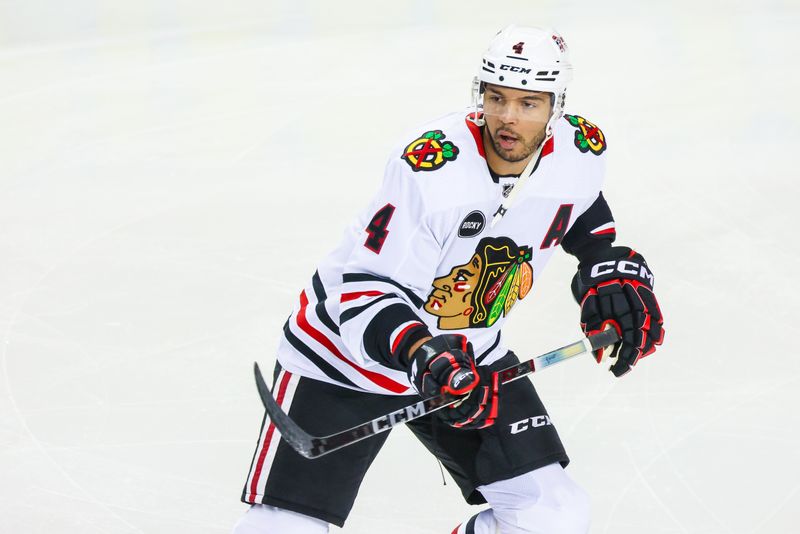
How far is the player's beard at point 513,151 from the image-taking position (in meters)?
2.18

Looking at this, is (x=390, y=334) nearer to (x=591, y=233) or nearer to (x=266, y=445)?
(x=266, y=445)

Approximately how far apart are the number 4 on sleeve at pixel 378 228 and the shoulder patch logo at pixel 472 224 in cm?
15

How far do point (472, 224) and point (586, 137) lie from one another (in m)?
0.36

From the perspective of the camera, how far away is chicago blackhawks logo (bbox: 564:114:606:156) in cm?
237

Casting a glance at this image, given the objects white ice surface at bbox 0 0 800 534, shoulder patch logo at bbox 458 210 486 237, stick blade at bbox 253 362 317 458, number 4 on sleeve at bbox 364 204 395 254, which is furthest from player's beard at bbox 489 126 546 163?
white ice surface at bbox 0 0 800 534

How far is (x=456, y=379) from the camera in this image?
1.95 meters

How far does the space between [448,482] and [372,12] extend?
5.22m

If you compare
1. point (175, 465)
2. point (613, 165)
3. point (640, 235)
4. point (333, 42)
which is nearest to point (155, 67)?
point (333, 42)

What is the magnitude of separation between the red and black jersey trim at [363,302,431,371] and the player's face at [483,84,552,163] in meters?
0.36

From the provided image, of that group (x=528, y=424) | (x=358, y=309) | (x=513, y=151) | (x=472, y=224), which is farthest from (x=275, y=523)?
(x=513, y=151)

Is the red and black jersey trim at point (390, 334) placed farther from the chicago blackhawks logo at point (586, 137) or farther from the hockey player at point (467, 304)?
the chicago blackhawks logo at point (586, 137)

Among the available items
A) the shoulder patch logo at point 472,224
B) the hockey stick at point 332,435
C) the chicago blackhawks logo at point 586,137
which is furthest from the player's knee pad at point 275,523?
the chicago blackhawks logo at point 586,137

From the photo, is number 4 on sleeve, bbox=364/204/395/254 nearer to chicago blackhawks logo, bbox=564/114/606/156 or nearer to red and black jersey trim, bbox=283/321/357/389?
red and black jersey trim, bbox=283/321/357/389

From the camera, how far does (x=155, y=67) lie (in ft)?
21.8
